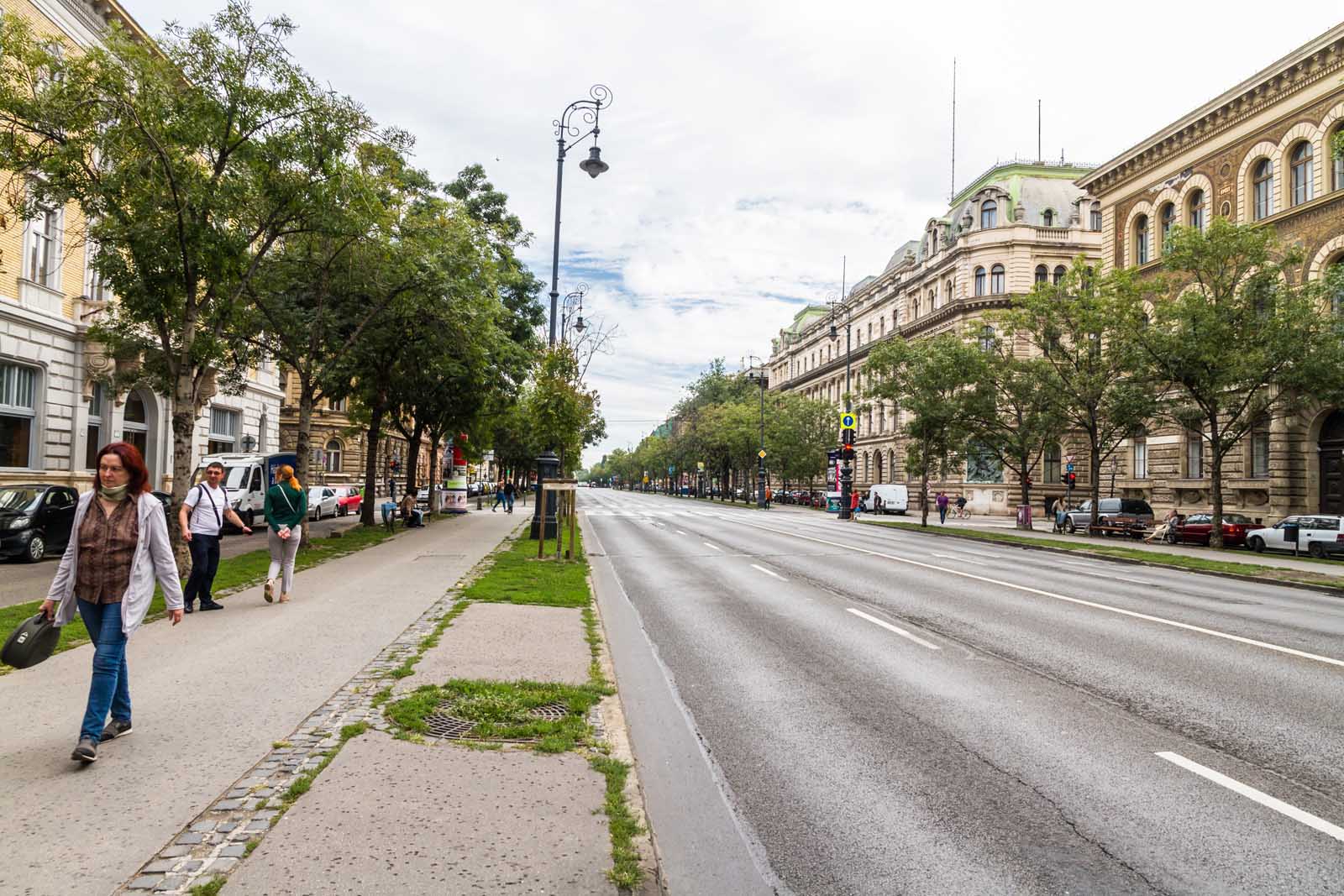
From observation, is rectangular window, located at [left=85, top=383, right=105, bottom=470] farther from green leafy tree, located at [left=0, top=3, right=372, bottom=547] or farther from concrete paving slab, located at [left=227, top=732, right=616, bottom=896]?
concrete paving slab, located at [left=227, top=732, right=616, bottom=896]

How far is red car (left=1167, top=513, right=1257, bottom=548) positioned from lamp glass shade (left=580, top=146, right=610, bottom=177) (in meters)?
23.5

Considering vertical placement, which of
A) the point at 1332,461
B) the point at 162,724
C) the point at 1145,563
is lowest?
the point at 1145,563

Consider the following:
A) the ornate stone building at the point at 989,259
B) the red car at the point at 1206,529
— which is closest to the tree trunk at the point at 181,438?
the red car at the point at 1206,529

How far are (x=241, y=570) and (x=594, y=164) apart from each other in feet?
37.9

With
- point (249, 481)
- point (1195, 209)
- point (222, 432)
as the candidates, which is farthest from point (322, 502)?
point (1195, 209)

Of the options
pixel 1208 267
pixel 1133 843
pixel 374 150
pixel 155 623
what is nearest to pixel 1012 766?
pixel 1133 843

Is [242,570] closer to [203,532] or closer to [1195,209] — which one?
[203,532]

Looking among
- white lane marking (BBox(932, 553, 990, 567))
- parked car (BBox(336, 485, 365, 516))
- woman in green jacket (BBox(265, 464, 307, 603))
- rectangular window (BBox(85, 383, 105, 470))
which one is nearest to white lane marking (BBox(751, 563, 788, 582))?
white lane marking (BBox(932, 553, 990, 567))

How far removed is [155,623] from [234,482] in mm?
21516

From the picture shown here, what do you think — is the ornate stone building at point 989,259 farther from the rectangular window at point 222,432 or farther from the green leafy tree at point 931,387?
the rectangular window at point 222,432

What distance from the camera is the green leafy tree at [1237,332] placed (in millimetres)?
24500

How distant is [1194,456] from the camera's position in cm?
3759

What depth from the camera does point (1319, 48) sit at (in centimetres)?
3014

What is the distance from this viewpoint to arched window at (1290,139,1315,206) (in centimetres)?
3145
